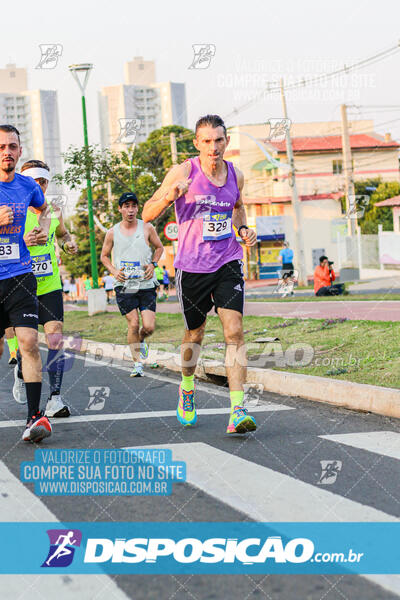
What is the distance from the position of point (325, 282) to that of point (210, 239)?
1653 cm

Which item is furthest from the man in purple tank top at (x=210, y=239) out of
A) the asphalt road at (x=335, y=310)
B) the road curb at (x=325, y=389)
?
the asphalt road at (x=335, y=310)

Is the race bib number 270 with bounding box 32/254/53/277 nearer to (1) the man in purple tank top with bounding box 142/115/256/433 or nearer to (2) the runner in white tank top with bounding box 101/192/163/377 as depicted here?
(1) the man in purple tank top with bounding box 142/115/256/433

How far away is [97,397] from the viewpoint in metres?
7.72

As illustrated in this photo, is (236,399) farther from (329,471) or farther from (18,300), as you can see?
(18,300)

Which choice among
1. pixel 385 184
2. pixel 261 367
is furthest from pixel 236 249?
pixel 385 184

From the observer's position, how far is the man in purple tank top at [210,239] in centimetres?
571

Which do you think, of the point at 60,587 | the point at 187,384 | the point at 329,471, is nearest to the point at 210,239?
the point at 187,384

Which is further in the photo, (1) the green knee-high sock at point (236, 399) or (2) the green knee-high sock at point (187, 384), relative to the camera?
(2) the green knee-high sock at point (187, 384)

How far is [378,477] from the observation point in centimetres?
429

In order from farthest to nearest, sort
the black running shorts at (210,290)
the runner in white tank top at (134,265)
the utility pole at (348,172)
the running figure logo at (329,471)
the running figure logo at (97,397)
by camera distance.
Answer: the utility pole at (348,172) < the runner in white tank top at (134,265) < the running figure logo at (97,397) < the black running shorts at (210,290) < the running figure logo at (329,471)

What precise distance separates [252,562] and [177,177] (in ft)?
10.4

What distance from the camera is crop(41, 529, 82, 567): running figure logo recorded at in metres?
3.23

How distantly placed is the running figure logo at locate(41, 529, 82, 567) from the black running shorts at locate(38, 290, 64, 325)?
3.51m

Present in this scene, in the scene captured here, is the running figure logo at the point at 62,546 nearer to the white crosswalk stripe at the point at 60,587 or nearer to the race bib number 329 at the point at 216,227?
the white crosswalk stripe at the point at 60,587
